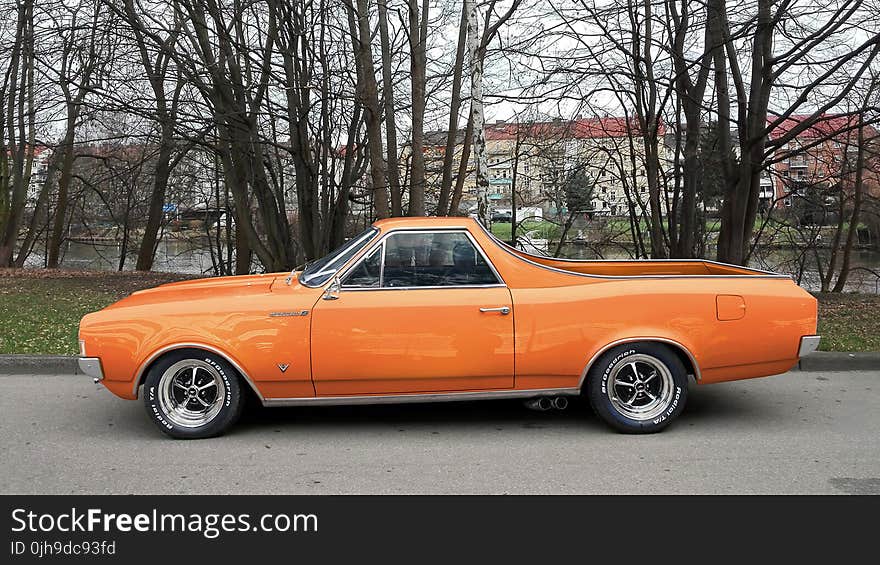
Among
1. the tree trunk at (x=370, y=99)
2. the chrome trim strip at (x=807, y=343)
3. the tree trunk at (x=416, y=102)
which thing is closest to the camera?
Result: the chrome trim strip at (x=807, y=343)

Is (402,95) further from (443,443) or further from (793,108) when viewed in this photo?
(443,443)

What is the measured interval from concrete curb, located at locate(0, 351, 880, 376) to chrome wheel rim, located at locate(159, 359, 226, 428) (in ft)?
9.38

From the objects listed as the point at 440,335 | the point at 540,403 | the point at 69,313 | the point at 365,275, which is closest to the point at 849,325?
the point at 540,403

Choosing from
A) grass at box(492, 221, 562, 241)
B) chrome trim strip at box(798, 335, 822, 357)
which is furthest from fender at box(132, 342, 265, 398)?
grass at box(492, 221, 562, 241)

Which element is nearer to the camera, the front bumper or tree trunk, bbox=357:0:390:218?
the front bumper

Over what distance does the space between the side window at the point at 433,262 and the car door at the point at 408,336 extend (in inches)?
1.1

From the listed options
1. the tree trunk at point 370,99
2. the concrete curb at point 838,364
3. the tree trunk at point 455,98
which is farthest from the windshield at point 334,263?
the tree trunk at point 455,98

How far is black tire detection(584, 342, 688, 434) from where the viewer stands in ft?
18.7

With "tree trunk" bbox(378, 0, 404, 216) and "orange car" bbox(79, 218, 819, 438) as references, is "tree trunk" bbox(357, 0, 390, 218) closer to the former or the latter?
"tree trunk" bbox(378, 0, 404, 216)

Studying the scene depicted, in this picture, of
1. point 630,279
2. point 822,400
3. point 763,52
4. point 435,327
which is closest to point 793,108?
point 763,52

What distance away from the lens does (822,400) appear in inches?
270

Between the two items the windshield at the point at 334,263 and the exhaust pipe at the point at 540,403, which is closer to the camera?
the windshield at the point at 334,263

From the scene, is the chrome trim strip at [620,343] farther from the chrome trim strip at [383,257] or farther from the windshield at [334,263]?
the windshield at [334,263]

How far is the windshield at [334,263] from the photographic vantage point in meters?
5.75
